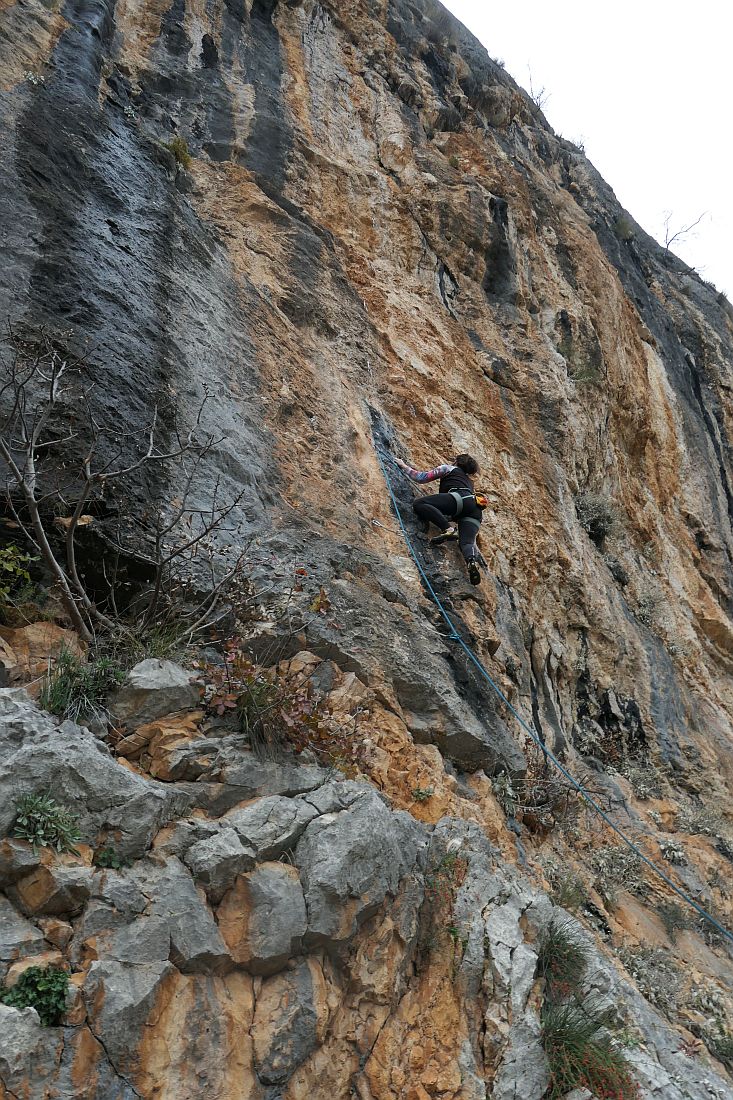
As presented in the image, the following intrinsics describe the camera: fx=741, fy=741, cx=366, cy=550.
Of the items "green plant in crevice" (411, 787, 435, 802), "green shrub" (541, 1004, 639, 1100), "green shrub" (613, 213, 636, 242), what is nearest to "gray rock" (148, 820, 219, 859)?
"green plant in crevice" (411, 787, 435, 802)

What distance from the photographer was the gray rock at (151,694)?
3.84 meters

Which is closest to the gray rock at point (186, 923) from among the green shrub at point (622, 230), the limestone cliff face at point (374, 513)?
the limestone cliff face at point (374, 513)

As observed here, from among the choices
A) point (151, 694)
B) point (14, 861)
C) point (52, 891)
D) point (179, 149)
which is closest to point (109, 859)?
point (52, 891)

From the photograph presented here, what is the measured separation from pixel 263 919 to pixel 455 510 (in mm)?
4426

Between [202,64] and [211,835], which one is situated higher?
[202,64]

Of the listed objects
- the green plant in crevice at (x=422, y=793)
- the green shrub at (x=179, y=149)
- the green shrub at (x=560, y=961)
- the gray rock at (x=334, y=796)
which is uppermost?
the green shrub at (x=179, y=149)

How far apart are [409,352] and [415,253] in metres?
2.10

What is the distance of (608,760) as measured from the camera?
320 inches

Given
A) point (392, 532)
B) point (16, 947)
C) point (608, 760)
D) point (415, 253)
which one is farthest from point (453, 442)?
point (16, 947)

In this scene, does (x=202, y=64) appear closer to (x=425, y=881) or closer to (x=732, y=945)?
(x=425, y=881)

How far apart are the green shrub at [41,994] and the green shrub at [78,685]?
1240 millimetres

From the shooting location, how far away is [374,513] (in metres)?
6.65

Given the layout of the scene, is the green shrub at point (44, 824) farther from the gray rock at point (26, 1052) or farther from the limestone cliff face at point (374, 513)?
the gray rock at point (26, 1052)

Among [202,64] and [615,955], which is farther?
[202,64]
